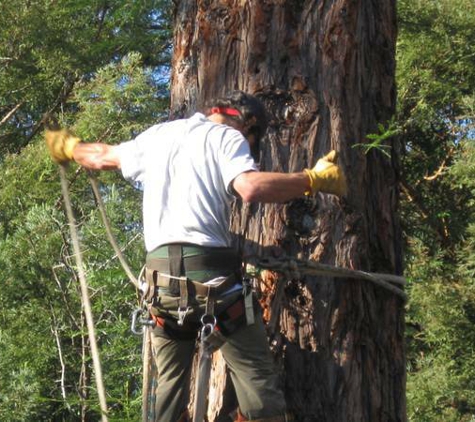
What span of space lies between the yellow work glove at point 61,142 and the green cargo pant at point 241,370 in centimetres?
88

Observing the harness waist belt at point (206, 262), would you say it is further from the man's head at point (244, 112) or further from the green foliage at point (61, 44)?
the green foliage at point (61, 44)

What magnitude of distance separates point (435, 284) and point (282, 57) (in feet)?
24.6

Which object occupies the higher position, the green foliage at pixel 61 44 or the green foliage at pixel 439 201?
the green foliage at pixel 61 44

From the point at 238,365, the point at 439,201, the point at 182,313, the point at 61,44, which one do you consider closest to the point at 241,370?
the point at 238,365

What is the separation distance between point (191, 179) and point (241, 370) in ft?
2.34

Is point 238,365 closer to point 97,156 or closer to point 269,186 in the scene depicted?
point 269,186

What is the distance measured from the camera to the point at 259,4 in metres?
4.29

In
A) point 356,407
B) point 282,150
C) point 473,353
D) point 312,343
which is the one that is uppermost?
point 282,150

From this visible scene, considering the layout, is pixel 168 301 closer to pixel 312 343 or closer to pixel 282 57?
pixel 312 343

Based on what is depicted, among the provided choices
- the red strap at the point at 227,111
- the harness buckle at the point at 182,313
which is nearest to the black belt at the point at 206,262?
the harness buckle at the point at 182,313

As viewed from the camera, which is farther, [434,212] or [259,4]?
[434,212]

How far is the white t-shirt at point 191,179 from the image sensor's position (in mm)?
3605

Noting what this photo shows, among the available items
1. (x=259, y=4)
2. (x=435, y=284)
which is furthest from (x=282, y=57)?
(x=435, y=284)

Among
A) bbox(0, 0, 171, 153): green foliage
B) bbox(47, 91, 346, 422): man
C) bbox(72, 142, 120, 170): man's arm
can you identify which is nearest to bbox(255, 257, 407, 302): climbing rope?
bbox(47, 91, 346, 422): man
